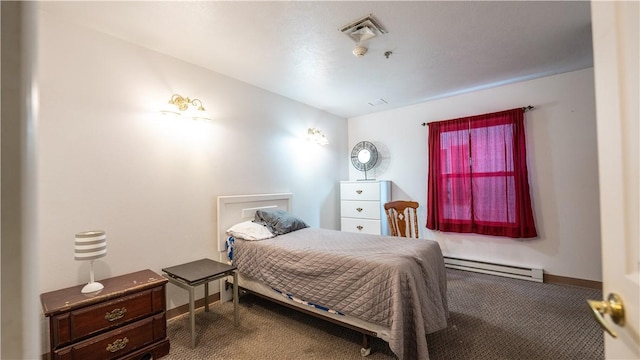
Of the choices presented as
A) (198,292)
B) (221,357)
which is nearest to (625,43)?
(221,357)

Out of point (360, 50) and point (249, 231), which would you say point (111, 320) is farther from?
point (360, 50)

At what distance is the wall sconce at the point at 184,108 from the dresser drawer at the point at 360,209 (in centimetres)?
245

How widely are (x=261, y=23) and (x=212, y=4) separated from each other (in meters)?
0.35

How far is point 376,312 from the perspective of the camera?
1.69m

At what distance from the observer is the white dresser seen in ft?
12.6

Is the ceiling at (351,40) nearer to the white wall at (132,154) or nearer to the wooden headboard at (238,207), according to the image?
the white wall at (132,154)

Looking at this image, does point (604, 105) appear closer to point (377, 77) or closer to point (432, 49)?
point (432, 49)

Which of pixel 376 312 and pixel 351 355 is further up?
pixel 376 312

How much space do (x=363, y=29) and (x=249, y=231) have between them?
82.9 inches

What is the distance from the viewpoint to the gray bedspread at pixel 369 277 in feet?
5.35

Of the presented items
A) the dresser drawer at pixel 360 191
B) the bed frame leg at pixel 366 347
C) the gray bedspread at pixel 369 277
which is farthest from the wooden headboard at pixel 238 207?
the bed frame leg at pixel 366 347

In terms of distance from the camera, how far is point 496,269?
333cm

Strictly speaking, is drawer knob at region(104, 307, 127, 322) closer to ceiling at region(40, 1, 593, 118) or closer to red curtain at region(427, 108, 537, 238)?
ceiling at region(40, 1, 593, 118)

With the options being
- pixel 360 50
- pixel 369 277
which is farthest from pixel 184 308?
pixel 360 50
